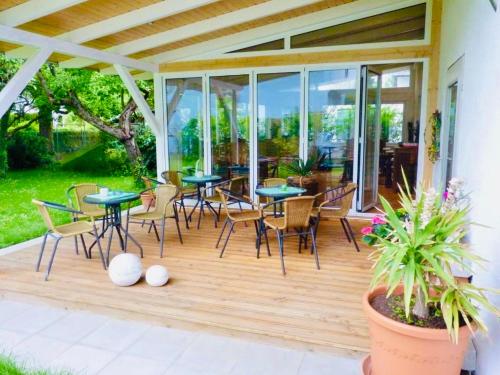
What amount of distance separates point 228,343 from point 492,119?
84.7 inches

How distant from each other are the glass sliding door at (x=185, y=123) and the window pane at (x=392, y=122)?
3.93m

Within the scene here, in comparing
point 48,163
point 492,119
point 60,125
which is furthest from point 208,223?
point 60,125

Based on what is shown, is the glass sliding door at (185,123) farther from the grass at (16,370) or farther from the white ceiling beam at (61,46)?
the grass at (16,370)

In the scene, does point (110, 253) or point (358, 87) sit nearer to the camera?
point (110, 253)

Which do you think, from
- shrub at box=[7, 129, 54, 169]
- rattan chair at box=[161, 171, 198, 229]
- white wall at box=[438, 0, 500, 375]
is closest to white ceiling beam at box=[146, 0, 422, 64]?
rattan chair at box=[161, 171, 198, 229]

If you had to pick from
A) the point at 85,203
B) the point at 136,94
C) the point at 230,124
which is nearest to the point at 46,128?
the point at 136,94

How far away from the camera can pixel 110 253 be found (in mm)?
4469

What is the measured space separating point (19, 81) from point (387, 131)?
6.95 meters

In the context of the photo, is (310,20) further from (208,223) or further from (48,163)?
(48,163)

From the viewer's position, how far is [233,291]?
335cm

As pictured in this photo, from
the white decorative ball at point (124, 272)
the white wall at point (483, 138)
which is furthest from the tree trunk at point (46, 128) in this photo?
the white wall at point (483, 138)

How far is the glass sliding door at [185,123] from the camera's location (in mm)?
6863

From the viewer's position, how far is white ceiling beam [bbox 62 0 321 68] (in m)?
5.01

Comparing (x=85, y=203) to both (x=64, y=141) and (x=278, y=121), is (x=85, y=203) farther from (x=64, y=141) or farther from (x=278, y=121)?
(x=64, y=141)
